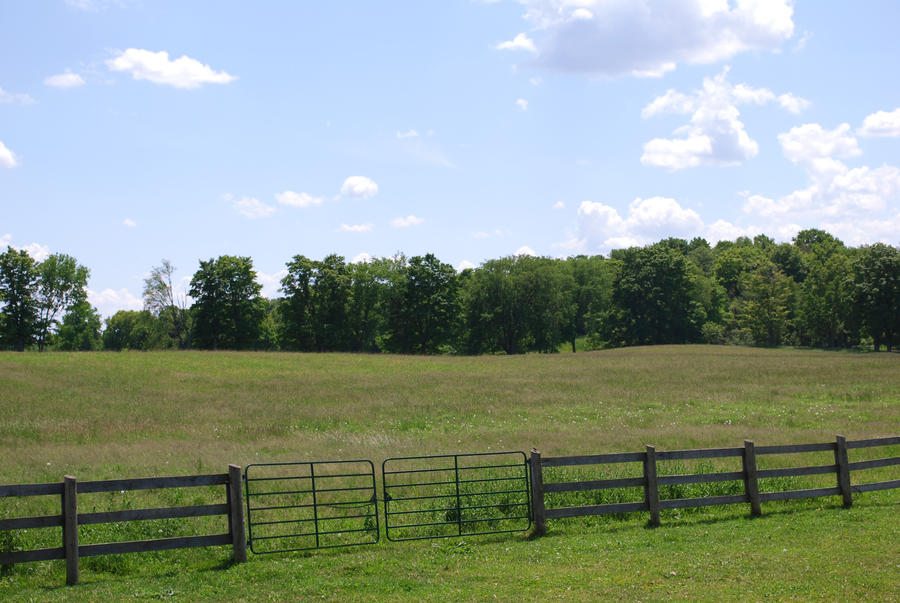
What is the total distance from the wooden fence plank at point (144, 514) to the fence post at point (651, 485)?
21.7 ft

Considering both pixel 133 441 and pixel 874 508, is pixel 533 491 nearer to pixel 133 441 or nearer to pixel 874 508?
pixel 874 508

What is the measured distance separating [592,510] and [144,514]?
6754 mm

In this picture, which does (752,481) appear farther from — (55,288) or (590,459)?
(55,288)

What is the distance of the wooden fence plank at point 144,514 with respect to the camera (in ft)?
30.5

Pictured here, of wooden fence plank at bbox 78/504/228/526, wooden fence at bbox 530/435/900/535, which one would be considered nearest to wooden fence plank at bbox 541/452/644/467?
wooden fence at bbox 530/435/900/535

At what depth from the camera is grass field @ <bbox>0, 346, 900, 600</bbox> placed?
28.0ft

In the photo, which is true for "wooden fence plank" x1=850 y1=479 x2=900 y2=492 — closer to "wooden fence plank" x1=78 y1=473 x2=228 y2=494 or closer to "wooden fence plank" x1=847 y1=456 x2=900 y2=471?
"wooden fence plank" x1=847 y1=456 x2=900 y2=471

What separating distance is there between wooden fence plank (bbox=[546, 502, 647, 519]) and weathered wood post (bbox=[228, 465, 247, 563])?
467 cm

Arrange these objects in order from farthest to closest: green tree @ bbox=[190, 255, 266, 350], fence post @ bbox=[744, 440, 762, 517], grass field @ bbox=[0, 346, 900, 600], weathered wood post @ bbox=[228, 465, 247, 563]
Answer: green tree @ bbox=[190, 255, 266, 350] → fence post @ bbox=[744, 440, 762, 517] → weathered wood post @ bbox=[228, 465, 247, 563] → grass field @ bbox=[0, 346, 900, 600]

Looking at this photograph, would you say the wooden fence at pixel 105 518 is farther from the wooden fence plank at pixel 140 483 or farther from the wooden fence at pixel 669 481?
the wooden fence at pixel 669 481

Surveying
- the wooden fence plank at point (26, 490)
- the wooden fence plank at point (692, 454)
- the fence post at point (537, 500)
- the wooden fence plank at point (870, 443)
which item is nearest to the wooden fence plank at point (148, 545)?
the wooden fence plank at point (26, 490)

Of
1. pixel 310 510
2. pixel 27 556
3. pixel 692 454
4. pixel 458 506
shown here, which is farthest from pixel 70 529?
pixel 692 454

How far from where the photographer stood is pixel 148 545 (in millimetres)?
9578

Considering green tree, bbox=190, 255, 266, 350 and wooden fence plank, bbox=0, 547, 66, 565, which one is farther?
green tree, bbox=190, 255, 266, 350
